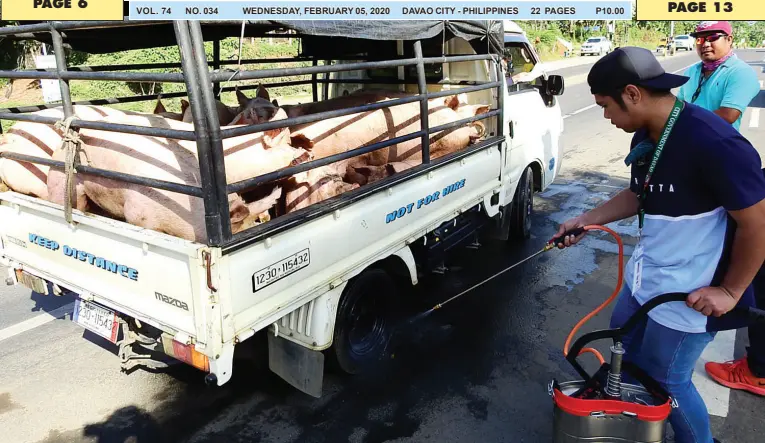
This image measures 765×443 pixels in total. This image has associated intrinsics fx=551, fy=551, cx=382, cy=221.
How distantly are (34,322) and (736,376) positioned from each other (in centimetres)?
515

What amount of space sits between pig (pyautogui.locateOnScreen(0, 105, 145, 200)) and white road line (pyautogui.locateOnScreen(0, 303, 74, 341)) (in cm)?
137

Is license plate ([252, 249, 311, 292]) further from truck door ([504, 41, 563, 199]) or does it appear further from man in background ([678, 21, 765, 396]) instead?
truck door ([504, 41, 563, 199])

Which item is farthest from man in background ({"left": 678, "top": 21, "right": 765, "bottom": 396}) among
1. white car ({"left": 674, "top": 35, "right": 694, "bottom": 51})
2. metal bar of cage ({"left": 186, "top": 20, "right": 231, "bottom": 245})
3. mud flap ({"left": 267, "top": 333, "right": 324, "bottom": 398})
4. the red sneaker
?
white car ({"left": 674, "top": 35, "right": 694, "bottom": 51})

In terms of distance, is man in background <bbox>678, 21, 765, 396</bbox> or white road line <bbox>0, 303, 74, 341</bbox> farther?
white road line <bbox>0, 303, 74, 341</bbox>

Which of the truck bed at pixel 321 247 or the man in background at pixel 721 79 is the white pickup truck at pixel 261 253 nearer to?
the truck bed at pixel 321 247

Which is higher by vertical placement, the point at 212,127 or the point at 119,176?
the point at 212,127

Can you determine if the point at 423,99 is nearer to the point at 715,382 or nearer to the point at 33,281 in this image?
the point at 715,382

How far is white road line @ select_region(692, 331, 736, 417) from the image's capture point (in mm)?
3330

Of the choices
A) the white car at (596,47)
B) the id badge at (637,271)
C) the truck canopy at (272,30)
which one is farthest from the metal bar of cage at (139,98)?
the white car at (596,47)

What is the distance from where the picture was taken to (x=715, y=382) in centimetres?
358

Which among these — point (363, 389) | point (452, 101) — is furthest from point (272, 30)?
point (363, 389)

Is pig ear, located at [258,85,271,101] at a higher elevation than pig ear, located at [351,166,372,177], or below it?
higher

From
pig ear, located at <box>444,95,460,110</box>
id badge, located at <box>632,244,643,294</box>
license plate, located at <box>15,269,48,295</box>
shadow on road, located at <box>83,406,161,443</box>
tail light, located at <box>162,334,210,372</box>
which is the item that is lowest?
shadow on road, located at <box>83,406,161,443</box>

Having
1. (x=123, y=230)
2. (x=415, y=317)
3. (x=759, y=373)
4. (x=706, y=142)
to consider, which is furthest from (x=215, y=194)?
(x=759, y=373)
